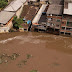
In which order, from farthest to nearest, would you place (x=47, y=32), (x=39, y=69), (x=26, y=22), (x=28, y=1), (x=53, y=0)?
1. (x=28, y=1)
2. (x=53, y=0)
3. (x=26, y=22)
4. (x=47, y=32)
5. (x=39, y=69)

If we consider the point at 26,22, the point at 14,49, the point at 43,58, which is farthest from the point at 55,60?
the point at 26,22

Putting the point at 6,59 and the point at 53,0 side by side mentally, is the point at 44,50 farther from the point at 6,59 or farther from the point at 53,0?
the point at 53,0

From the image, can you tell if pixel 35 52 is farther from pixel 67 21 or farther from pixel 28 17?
pixel 28 17

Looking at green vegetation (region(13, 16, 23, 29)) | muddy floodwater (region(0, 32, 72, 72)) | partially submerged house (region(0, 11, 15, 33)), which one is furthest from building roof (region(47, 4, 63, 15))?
partially submerged house (region(0, 11, 15, 33))

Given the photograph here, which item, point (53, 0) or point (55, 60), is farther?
point (53, 0)

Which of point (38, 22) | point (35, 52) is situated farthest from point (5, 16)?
point (35, 52)

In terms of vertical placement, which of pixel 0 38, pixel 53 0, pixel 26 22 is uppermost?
pixel 53 0

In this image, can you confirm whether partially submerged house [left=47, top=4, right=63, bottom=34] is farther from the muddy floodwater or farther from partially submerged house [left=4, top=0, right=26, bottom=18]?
partially submerged house [left=4, top=0, right=26, bottom=18]
